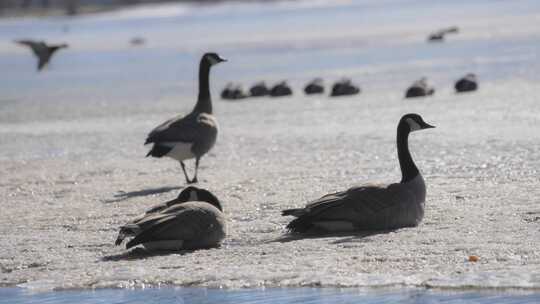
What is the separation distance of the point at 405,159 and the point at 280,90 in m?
13.4

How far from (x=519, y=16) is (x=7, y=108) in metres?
36.2

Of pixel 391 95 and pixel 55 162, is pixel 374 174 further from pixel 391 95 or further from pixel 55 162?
pixel 391 95

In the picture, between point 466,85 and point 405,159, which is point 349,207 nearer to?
point 405,159

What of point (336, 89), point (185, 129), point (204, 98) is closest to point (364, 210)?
point (185, 129)

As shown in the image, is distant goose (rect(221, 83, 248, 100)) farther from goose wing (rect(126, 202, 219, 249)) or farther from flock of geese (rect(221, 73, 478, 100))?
goose wing (rect(126, 202, 219, 249))

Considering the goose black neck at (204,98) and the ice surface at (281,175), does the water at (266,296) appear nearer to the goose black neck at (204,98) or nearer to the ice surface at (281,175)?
the ice surface at (281,175)

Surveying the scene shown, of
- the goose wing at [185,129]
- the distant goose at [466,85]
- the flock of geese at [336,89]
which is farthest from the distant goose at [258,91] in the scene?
the goose wing at [185,129]

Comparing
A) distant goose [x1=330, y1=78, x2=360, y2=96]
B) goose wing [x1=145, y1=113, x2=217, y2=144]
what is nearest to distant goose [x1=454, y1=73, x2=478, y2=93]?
distant goose [x1=330, y1=78, x2=360, y2=96]

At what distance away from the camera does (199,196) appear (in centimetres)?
907

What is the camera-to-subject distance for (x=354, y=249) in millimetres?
8172

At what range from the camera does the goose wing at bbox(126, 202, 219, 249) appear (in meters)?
8.22

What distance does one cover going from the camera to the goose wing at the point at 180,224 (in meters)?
8.22

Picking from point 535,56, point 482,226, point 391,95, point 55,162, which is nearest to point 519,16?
point 535,56

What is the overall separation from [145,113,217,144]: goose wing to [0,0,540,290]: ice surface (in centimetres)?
53
